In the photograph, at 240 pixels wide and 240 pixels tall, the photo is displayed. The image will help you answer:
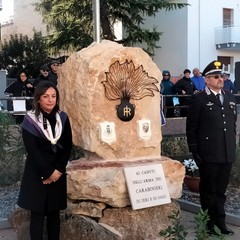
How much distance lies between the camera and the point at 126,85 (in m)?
5.06

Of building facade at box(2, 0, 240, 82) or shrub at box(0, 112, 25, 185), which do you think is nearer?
shrub at box(0, 112, 25, 185)

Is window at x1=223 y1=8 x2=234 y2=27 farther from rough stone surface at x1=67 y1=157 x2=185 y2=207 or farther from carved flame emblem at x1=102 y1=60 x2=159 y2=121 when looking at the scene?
rough stone surface at x1=67 y1=157 x2=185 y2=207

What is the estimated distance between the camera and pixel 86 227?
4.55 m

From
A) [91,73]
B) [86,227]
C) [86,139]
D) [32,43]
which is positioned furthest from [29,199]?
[32,43]

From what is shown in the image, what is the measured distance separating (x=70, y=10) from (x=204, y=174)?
50.3ft

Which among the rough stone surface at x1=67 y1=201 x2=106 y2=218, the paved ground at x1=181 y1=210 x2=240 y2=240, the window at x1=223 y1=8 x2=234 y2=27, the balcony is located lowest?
the paved ground at x1=181 y1=210 x2=240 y2=240

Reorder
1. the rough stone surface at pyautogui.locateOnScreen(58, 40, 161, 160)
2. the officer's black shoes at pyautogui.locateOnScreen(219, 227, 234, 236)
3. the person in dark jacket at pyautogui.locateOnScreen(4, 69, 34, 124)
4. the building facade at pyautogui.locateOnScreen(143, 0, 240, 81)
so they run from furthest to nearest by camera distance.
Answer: the building facade at pyautogui.locateOnScreen(143, 0, 240, 81)
the person in dark jacket at pyautogui.locateOnScreen(4, 69, 34, 124)
the officer's black shoes at pyautogui.locateOnScreen(219, 227, 234, 236)
the rough stone surface at pyautogui.locateOnScreen(58, 40, 161, 160)

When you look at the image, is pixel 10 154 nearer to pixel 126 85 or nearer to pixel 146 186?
pixel 126 85

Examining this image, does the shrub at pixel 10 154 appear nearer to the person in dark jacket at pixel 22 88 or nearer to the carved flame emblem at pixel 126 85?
the person in dark jacket at pixel 22 88

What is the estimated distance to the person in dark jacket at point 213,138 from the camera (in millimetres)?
5180

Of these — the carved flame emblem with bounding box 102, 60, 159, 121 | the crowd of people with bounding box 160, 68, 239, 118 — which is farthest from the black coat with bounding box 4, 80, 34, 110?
the carved flame emblem with bounding box 102, 60, 159, 121

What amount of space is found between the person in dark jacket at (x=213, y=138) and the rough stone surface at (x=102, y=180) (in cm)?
41

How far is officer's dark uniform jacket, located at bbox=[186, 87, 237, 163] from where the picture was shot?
5.16 meters

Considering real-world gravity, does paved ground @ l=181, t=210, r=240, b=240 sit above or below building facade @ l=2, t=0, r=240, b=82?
below
